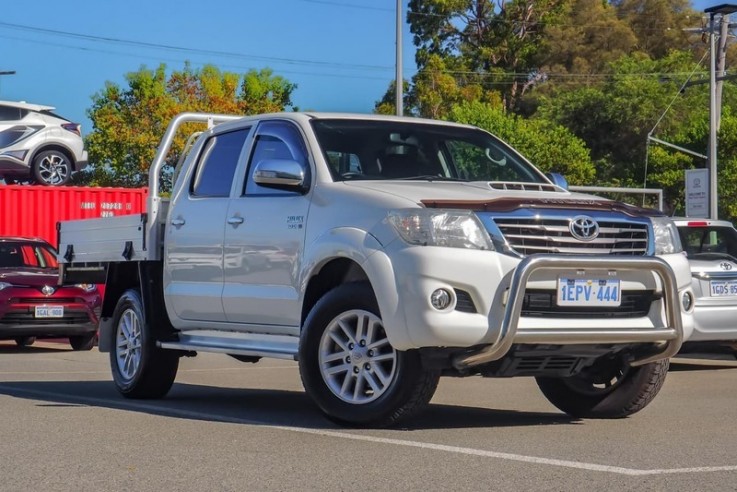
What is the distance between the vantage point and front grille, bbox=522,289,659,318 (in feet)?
24.2

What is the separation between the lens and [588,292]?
752 centimetres

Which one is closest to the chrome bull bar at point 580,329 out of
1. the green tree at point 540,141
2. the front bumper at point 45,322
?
the front bumper at point 45,322

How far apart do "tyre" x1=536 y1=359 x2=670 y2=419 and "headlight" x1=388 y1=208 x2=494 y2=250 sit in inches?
62.4

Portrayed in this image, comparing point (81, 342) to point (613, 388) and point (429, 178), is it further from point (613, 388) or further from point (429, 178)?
point (613, 388)

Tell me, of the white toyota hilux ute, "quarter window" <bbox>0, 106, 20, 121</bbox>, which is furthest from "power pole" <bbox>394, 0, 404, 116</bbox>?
the white toyota hilux ute

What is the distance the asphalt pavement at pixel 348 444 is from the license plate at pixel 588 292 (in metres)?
0.76

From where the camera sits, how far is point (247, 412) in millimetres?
9117

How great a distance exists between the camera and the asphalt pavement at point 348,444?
19.4ft

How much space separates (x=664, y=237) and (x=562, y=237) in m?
0.92

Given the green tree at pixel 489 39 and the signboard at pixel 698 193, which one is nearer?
the signboard at pixel 698 193

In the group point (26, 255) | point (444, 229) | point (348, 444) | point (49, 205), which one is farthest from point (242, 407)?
point (49, 205)

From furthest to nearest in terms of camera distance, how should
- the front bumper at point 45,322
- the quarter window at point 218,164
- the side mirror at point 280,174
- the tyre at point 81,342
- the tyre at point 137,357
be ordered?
the tyre at point 81,342
the front bumper at point 45,322
the tyre at point 137,357
the quarter window at point 218,164
the side mirror at point 280,174

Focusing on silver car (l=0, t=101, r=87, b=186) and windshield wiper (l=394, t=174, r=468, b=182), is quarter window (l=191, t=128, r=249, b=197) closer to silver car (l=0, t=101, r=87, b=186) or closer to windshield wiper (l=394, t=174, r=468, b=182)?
windshield wiper (l=394, t=174, r=468, b=182)

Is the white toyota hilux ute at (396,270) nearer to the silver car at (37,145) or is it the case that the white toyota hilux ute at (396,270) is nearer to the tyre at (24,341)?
the tyre at (24,341)
